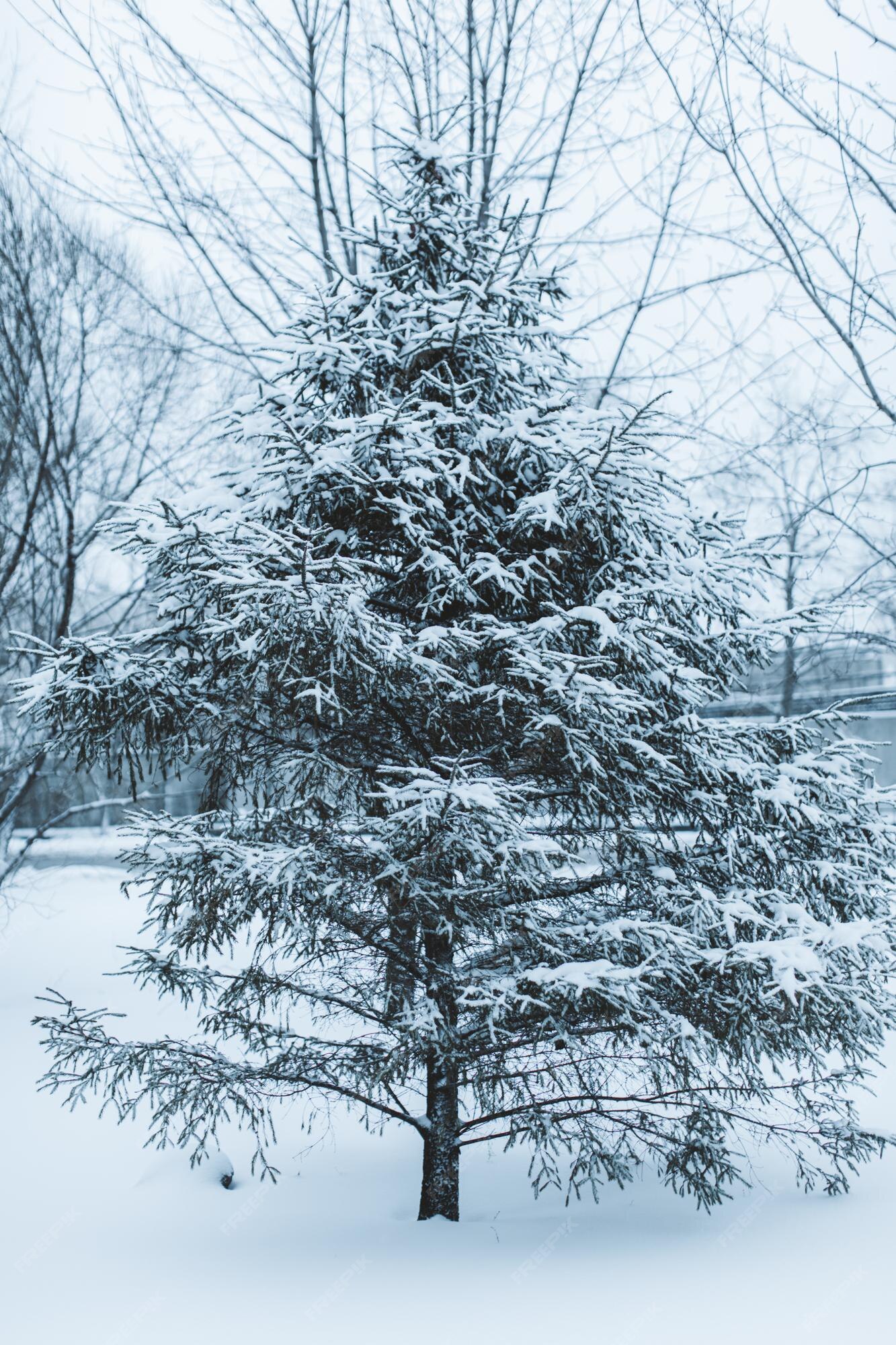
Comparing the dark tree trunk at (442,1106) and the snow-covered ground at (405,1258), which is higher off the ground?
the dark tree trunk at (442,1106)

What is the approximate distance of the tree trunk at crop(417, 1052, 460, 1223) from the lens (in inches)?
193

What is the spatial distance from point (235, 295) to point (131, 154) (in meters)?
1.46

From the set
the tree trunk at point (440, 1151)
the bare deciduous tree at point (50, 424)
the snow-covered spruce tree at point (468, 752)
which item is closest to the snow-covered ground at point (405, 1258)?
the tree trunk at point (440, 1151)

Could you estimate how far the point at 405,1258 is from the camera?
470 centimetres

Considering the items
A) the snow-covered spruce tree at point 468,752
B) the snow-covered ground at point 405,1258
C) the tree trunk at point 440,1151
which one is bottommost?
the snow-covered ground at point 405,1258

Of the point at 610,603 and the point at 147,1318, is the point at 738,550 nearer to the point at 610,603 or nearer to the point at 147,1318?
the point at 610,603

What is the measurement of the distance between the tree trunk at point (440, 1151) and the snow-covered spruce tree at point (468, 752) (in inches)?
0.7

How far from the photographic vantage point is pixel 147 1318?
4.18 metres

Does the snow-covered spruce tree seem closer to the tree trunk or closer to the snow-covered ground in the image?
the tree trunk

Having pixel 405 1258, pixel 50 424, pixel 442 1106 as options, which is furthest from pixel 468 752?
pixel 50 424

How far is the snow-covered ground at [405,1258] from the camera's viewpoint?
4.03m

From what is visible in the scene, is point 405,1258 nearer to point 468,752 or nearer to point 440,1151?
point 440,1151

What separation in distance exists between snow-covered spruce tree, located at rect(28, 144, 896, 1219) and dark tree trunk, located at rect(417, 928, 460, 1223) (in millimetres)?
18

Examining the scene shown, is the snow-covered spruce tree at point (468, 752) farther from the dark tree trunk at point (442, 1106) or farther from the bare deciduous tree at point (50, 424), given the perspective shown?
the bare deciduous tree at point (50, 424)
